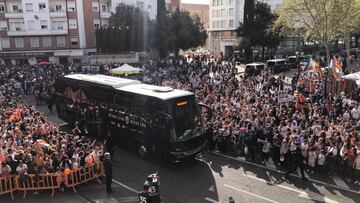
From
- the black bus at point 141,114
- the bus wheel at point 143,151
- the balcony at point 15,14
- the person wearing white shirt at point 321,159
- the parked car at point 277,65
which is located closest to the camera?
the person wearing white shirt at point 321,159

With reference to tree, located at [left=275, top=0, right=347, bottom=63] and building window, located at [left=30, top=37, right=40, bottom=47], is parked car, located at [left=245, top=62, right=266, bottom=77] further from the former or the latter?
building window, located at [left=30, top=37, right=40, bottom=47]

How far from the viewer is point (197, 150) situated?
1494 cm

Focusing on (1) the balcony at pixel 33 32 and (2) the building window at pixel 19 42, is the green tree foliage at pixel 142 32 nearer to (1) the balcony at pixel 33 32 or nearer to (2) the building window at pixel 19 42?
(1) the balcony at pixel 33 32

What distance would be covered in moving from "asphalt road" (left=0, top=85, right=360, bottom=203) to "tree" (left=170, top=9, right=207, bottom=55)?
38.3 meters

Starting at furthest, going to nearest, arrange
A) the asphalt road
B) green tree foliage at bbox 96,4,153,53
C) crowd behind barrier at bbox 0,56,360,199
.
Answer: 1. green tree foliage at bbox 96,4,153,53
2. crowd behind barrier at bbox 0,56,360,199
3. the asphalt road

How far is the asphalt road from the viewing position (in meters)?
12.2

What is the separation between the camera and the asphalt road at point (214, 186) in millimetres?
12242

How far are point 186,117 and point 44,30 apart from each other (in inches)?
1885

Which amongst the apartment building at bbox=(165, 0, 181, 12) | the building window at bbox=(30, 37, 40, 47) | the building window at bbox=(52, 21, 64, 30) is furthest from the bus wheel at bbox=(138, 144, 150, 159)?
the apartment building at bbox=(165, 0, 181, 12)

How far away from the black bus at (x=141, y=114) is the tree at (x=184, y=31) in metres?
33.1

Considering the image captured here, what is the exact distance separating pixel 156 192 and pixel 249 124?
7493 millimetres

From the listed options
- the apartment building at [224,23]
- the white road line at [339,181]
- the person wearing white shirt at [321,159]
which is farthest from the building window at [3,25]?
the white road line at [339,181]

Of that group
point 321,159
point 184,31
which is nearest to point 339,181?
point 321,159

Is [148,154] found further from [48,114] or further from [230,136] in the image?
[48,114]
